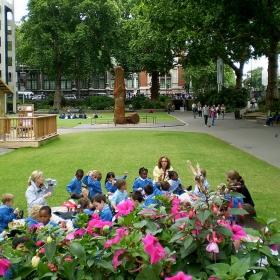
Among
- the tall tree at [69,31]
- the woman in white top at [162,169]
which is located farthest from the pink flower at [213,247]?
the tall tree at [69,31]

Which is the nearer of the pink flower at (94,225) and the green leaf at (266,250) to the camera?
the green leaf at (266,250)

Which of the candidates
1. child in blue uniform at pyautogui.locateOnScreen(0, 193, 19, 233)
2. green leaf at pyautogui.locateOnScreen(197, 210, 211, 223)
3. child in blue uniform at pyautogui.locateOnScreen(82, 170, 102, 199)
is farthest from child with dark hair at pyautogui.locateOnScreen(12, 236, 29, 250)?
child in blue uniform at pyautogui.locateOnScreen(82, 170, 102, 199)

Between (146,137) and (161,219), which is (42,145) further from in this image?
(161,219)

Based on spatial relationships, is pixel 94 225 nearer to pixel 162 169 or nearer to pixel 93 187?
pixel 93 187

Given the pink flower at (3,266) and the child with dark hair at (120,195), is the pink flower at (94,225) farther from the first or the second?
the child with dark hair at (120,195)

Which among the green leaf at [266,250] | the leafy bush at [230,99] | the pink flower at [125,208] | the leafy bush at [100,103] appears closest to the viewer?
the green leaf at [266,250]

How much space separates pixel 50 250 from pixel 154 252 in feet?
2.40

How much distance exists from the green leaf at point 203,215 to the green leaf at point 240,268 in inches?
14.1

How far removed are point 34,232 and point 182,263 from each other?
1162 millimetres

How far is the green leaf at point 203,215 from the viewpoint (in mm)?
2961

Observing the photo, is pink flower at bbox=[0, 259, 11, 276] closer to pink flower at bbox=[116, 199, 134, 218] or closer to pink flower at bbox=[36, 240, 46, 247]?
pink flower at bbox=[36, 240, 46, 247]

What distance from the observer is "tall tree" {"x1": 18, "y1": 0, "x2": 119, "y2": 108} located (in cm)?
5775

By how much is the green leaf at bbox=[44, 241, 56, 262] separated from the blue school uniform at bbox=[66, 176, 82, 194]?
26.1 feet

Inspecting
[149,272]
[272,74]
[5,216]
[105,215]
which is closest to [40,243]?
[149,272]
